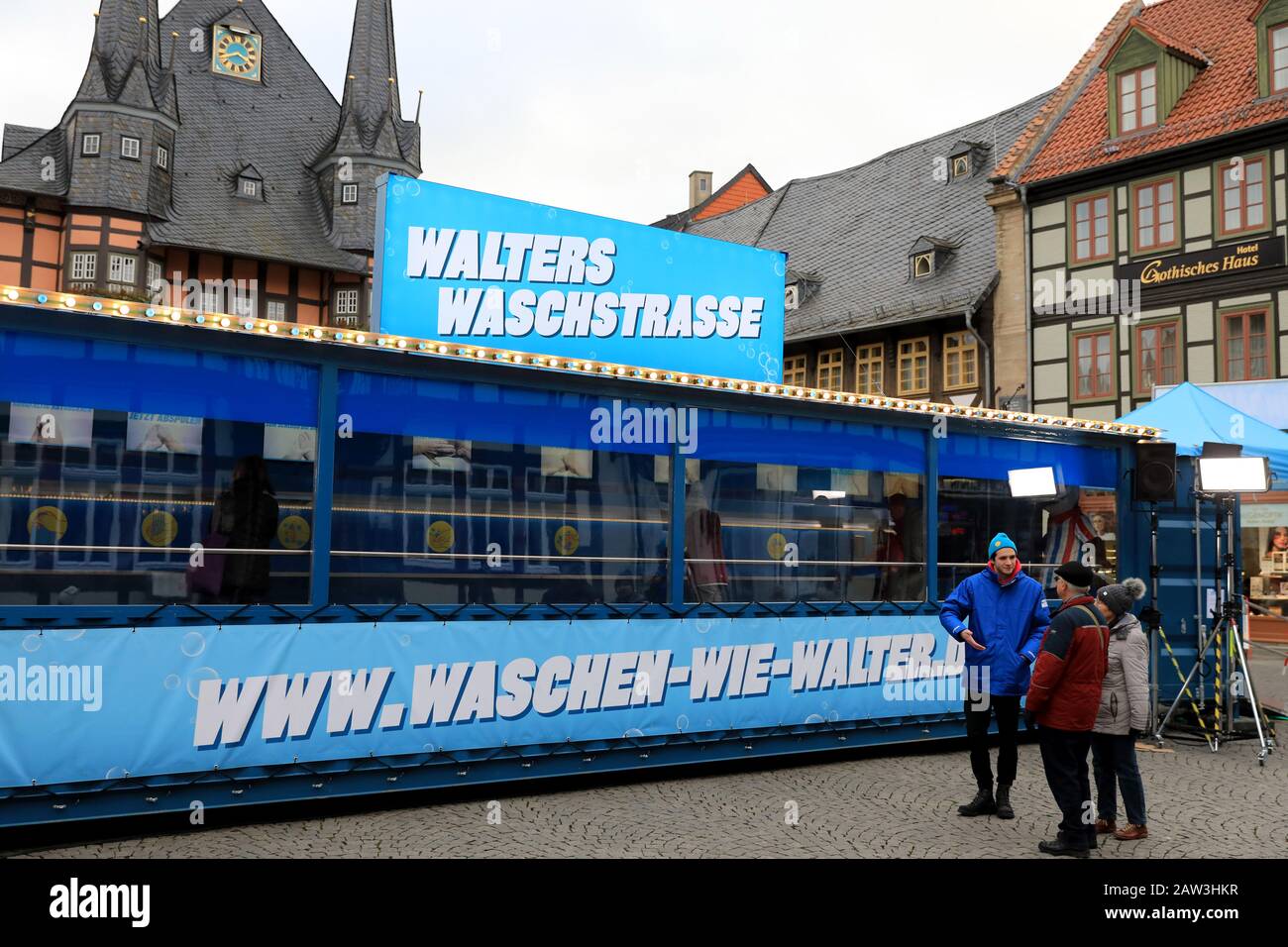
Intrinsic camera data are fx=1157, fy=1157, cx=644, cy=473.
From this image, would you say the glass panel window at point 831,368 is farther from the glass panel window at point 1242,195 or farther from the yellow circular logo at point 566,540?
the yellow circular logo at point 566,540

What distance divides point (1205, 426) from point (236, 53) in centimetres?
4472

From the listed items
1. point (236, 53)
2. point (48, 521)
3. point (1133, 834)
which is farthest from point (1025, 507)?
point (236, 53)

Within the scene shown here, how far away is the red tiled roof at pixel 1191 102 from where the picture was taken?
23203 mm

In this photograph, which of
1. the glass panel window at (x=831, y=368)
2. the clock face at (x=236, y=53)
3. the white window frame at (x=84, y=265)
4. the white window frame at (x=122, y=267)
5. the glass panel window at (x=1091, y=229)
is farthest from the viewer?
the clock face at (x=236, y=53)

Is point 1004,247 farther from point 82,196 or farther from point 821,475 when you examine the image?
point 82,196

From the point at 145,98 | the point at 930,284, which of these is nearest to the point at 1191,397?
the point at 930,284

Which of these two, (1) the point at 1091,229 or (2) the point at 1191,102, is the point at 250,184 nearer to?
(1) the point at 1091,229

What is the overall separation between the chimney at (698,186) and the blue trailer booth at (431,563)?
48.6 meters

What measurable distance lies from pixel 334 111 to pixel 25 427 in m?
47.0

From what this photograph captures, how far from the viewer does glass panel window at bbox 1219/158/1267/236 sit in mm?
22531

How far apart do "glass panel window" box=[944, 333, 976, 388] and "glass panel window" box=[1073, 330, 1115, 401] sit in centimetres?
287

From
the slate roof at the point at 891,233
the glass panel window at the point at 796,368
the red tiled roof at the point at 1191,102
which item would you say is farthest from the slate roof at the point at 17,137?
the red tiled roof at the point at 1191,102

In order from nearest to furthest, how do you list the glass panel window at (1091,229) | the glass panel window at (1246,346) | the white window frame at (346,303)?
the glass panel window at (1246,346)
the glass panel window at (1091,229)
the white window frame at (346,303)

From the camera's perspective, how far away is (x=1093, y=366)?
25.5 m
